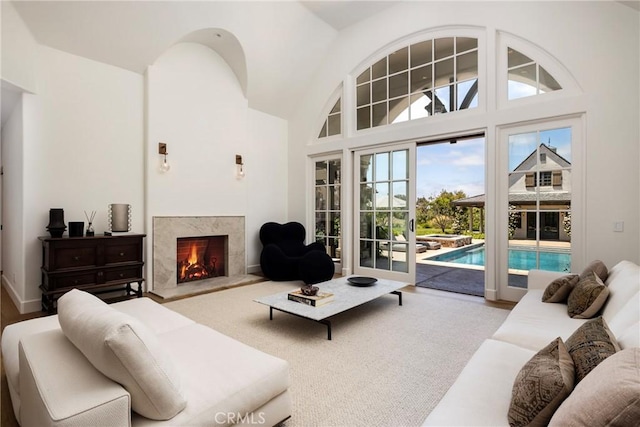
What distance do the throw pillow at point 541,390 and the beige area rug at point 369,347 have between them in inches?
31.1

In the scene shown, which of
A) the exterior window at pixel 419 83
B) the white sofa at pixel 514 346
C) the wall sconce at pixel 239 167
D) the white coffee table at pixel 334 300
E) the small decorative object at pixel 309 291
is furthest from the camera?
the wall sconce at pixel 239 167

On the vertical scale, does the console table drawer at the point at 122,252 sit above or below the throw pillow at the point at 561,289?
above

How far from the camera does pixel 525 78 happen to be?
4.00 metres

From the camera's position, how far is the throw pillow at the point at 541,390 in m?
1.05

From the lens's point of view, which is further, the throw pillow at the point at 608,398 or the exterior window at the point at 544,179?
the exterior window at the point at 544,179

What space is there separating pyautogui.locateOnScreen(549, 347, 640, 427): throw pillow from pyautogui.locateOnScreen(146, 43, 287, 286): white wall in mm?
4746

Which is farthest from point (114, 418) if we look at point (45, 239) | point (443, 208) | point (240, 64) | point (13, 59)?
point (443, 208)

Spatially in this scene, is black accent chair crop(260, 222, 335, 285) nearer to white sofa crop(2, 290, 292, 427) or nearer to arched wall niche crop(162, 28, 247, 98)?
arched wall niche crop(162, 28, 247, 98)

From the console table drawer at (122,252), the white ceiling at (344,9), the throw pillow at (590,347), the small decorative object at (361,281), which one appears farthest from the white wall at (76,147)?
the throw pillow at (590,347)

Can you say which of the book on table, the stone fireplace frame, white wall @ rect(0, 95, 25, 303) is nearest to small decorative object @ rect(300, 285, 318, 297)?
the book on table

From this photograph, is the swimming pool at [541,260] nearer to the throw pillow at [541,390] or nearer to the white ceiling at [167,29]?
the white ceiling at [167,29]

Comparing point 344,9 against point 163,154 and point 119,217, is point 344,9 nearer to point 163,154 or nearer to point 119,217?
point 163,154

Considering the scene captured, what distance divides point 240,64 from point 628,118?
5.10 m

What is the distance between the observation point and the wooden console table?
3.49m
